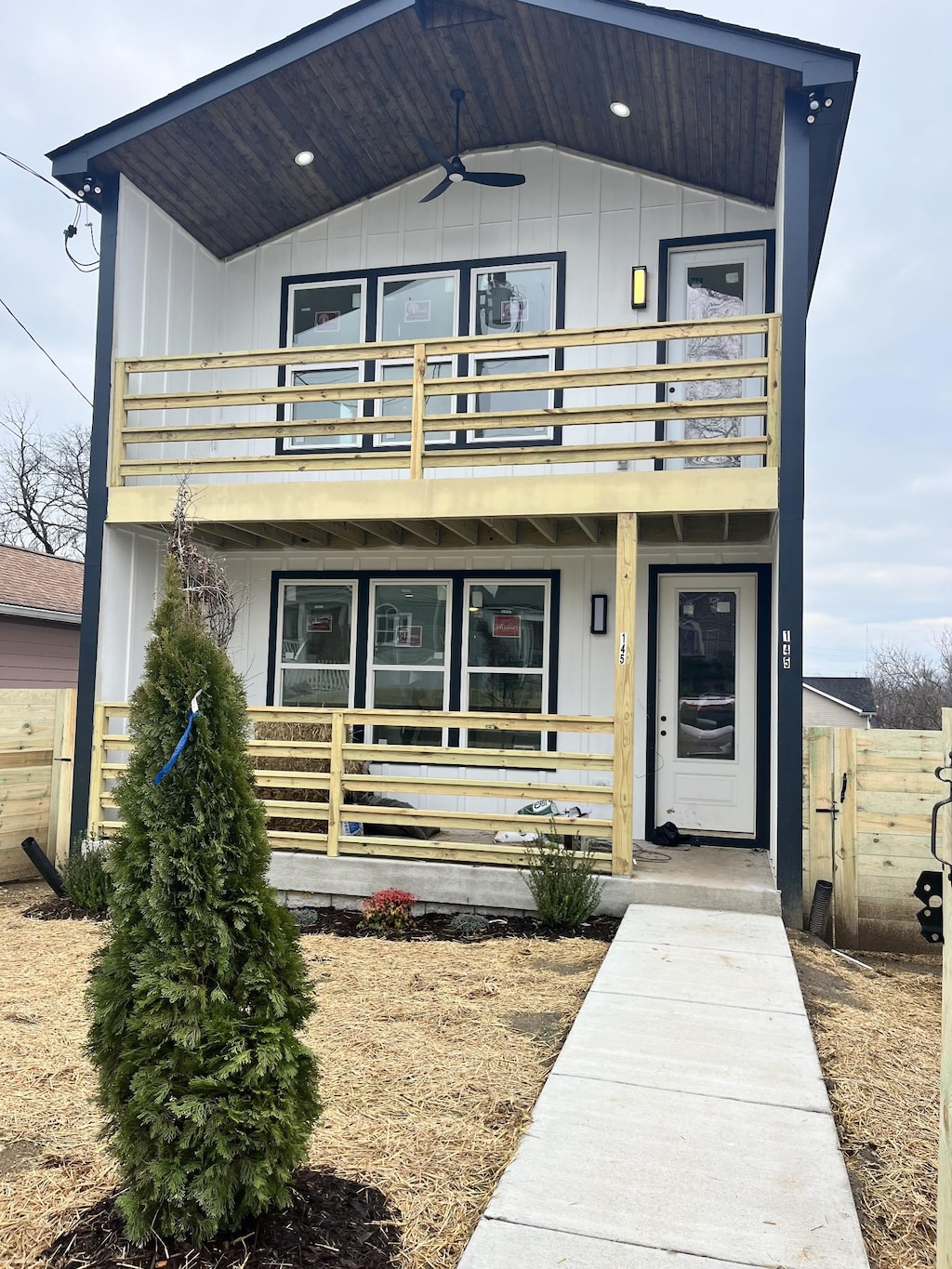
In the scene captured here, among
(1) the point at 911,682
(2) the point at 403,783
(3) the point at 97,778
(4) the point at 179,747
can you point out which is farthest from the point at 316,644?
(1) the point at 911,682

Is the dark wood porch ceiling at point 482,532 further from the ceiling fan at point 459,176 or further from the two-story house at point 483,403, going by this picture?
the ceiling fan at point 459,176

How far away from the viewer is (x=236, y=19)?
2238 cm

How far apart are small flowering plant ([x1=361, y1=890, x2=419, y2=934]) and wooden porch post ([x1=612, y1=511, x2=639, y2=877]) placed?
4.87 ft

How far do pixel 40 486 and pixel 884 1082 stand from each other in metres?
28.6

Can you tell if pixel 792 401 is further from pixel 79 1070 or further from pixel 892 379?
pixel 892 379

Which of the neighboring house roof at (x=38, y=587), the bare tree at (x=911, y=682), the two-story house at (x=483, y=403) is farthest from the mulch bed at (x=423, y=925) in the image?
the bare tree at (x=911, y=682)

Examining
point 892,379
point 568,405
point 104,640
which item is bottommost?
point 104,640

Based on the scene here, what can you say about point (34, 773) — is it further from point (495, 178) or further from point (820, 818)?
point (495, 178)

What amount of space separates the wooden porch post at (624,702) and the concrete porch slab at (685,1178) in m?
3.04

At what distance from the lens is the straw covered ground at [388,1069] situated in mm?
2834

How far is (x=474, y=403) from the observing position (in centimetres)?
849

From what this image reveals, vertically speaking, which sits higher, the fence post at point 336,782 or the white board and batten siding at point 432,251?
the white board and batten siding at point 432,251

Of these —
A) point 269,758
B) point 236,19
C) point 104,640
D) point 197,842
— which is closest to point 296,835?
point 269,758

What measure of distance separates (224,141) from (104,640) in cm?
451
